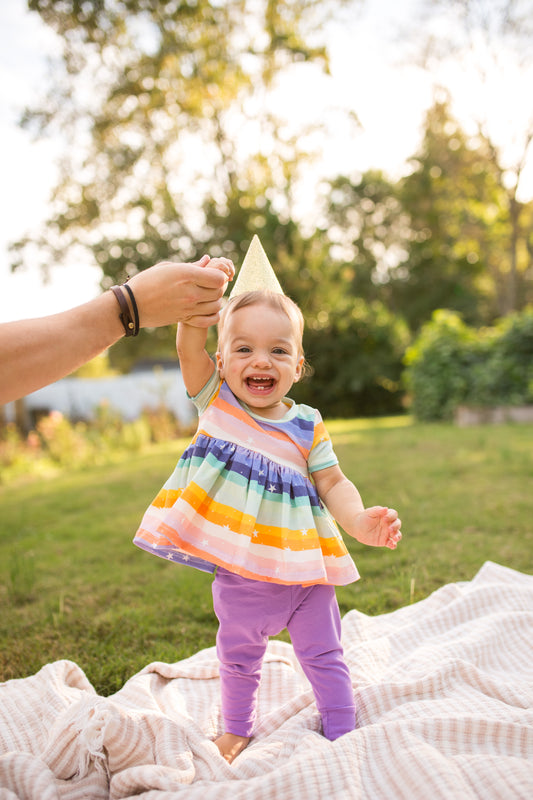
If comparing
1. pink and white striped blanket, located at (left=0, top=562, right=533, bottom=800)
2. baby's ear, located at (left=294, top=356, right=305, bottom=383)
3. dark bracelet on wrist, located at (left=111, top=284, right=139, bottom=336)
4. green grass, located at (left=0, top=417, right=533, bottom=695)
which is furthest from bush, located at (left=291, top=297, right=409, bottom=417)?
dark bracelet on wrist, located at (left=111, top=284, right=139, bottom=336)

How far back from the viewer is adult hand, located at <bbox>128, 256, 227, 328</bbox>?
5.07ft

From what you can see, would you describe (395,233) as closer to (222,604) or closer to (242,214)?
(242,214)

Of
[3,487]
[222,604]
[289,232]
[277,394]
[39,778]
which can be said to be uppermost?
[289,232]

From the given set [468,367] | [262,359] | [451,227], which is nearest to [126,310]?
[262,359]

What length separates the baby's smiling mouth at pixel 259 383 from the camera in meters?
1.78

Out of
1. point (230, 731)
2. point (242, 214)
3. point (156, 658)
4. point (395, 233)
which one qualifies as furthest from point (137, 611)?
point (395, 233)

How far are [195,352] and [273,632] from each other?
908 millimetres

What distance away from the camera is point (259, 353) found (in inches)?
68.9

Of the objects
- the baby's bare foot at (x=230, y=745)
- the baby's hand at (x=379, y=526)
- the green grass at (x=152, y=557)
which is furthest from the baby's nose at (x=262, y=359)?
the green grass at (x=152, y=557)

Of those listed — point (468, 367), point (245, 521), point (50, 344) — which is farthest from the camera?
point (468, 367)

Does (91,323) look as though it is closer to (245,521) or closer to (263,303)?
(263,303)

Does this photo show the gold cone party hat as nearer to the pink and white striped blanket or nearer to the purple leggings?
the purple leggings

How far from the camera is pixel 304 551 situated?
65.8 inches

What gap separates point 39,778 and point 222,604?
0.62 metres
